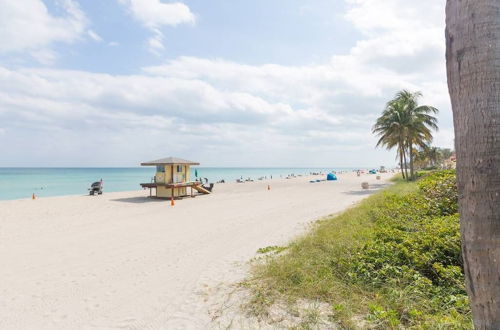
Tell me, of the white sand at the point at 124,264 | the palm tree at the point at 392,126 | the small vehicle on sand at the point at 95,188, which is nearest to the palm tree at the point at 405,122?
the palm tree at the point at 392,126

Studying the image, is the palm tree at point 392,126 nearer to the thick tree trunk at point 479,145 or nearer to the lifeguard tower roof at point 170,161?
the lifeguard tower roof at point 170,161

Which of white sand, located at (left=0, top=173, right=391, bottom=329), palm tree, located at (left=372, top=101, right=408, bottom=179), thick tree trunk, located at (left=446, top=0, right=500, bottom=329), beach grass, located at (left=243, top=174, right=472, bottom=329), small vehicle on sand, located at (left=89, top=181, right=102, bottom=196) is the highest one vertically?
palm tree, located at (left=372, top=101, right=408, bottom=179)

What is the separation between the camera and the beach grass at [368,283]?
4.07 m

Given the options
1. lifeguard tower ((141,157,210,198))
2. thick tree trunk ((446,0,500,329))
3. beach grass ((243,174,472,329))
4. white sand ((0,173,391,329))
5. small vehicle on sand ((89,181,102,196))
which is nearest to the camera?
thick tree trunk ((446,0,500,329))

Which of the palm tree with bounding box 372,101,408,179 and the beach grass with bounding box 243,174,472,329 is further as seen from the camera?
the palm tree with bounding box 372,101,408,179

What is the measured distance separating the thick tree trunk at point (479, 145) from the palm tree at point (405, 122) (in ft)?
102

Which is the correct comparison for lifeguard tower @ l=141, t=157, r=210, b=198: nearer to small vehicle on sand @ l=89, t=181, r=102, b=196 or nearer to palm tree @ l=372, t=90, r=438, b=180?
small vehicle on sand @ l=89, t=181, r=102, b=196

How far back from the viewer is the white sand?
477 centimetres

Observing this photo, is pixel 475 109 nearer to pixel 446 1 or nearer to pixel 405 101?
pixel 446 1

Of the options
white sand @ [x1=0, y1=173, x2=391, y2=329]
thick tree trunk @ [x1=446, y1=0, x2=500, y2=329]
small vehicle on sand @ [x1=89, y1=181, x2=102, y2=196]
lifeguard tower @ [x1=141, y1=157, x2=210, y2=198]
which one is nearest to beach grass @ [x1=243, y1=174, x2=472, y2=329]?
white sand @ [x1=0, y1=173, x2=391, y2=329]

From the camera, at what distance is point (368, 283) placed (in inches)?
203

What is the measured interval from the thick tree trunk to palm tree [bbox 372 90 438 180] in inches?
1221

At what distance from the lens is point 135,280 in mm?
6234

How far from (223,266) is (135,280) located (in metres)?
1.96
